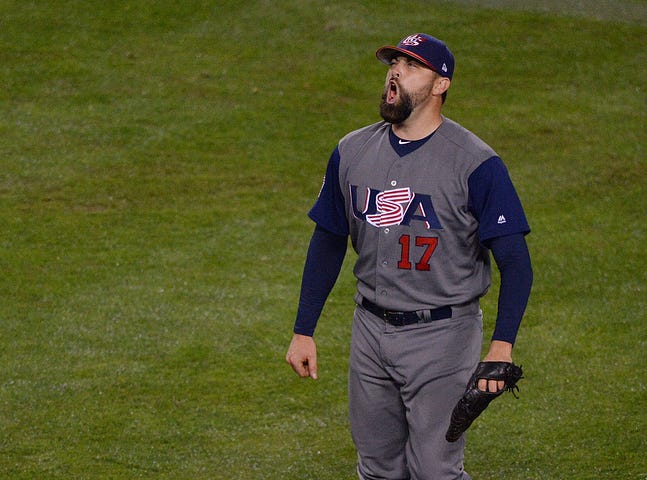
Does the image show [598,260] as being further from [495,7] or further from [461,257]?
[495,7]

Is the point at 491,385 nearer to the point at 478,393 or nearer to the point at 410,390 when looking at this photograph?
the point at 478,393

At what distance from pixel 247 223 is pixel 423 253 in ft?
19.0

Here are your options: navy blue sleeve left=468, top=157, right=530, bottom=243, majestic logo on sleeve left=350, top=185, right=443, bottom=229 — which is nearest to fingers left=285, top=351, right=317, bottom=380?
majestic logo on sleeve left=350, top=185, right=443, bottom=229

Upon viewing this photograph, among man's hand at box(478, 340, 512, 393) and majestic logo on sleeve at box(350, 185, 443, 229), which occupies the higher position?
majestic logo on sleeve at box(350, 185, 443, 229)

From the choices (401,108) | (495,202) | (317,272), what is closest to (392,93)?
(401,108)

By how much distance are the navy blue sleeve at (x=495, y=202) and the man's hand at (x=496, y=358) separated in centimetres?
42

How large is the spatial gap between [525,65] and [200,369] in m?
8.38

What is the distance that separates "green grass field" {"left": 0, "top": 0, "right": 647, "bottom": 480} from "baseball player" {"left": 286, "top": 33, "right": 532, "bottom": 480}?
5.54 ft

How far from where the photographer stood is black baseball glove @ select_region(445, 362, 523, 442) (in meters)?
→ 3.98

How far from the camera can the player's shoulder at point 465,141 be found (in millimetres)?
4137

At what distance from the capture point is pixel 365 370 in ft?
14.4

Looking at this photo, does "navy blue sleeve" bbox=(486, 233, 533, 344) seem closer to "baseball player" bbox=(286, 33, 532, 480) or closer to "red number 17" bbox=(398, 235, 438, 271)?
"baseball player" bbox=(286, 33, 532, 480)

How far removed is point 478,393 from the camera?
4012 millimetres

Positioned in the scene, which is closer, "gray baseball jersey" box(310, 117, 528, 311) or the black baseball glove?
the black baseball glove
